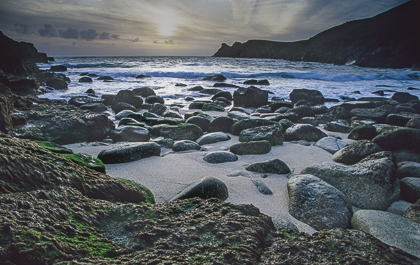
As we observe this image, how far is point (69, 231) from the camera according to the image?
91 centimetres

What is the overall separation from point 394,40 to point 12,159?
157 ft

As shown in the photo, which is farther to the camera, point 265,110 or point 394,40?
point 394,40

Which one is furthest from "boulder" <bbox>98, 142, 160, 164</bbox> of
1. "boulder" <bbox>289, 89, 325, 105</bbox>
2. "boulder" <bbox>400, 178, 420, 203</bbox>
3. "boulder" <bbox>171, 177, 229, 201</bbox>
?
"boulder" <bbox>289, 89, 325, 105</bbox>

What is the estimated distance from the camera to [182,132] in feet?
14.2

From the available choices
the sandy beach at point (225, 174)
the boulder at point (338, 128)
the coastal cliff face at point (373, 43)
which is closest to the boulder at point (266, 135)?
the sandy beach at point (225, 174)

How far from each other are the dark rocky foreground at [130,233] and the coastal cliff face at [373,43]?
3711cm

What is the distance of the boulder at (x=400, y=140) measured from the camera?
10.5 feet

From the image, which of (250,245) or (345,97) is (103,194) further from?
(345,97)

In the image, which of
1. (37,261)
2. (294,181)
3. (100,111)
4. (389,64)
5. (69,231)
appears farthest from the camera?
(389,64)

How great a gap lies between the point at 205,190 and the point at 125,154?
1.39 m

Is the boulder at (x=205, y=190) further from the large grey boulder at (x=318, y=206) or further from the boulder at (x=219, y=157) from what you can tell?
the boulder at (x=219, y=157)

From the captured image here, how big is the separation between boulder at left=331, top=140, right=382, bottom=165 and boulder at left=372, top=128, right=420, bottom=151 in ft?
1.51

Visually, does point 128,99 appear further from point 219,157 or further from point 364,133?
point 364,133

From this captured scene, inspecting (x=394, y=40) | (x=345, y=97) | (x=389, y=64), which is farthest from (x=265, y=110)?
(x=394, y=40)
